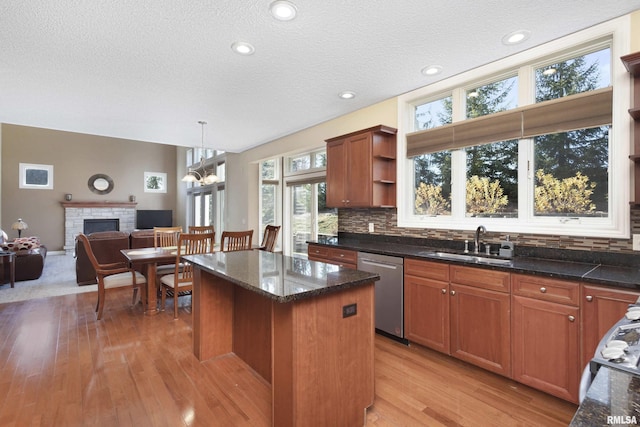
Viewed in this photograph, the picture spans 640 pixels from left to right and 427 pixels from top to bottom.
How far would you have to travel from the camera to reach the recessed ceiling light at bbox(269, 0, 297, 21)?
6.79 ft

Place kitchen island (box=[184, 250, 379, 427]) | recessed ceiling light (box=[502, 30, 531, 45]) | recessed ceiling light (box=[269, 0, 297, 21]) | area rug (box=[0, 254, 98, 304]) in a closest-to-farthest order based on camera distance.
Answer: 1. kitchen island (box=[184, 250, 379, 427])
2. recessed ceiling light (box=[269, 0, 297, 21])
3. recessed ceiling light (box=[502, 30, 531, 45])
4. area rug (box=[0, 254, 98, 304])

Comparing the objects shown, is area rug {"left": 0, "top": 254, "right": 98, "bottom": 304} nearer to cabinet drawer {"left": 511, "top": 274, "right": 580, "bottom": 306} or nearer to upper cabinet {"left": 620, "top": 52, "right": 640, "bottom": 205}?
cabinet drawer {"left": 511, "top": 274, "right": 580, "bottom": 306}

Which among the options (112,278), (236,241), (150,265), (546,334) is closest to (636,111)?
(546,334)

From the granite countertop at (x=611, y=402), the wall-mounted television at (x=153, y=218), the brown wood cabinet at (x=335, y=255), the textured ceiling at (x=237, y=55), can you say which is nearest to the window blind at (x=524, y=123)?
the textured ceiling at (x=237, y=55)

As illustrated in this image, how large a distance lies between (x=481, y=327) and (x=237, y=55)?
9.97 ft

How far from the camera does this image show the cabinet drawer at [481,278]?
225 cm

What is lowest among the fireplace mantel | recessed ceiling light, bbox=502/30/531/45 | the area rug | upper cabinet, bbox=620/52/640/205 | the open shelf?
the area rug

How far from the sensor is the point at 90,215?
9.93 m

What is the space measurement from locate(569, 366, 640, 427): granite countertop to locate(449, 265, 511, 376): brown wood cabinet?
5.52ft

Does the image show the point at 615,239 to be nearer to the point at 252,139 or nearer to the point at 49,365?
the point at 49,365

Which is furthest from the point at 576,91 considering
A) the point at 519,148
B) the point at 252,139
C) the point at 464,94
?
the point at 252,139

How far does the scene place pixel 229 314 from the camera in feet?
9.00

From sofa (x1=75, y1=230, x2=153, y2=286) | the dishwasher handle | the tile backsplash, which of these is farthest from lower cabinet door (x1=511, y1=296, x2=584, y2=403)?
sofa (x1=75, y1=230, x2=153, y2=286)

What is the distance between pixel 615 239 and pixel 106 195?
12.4 meters
